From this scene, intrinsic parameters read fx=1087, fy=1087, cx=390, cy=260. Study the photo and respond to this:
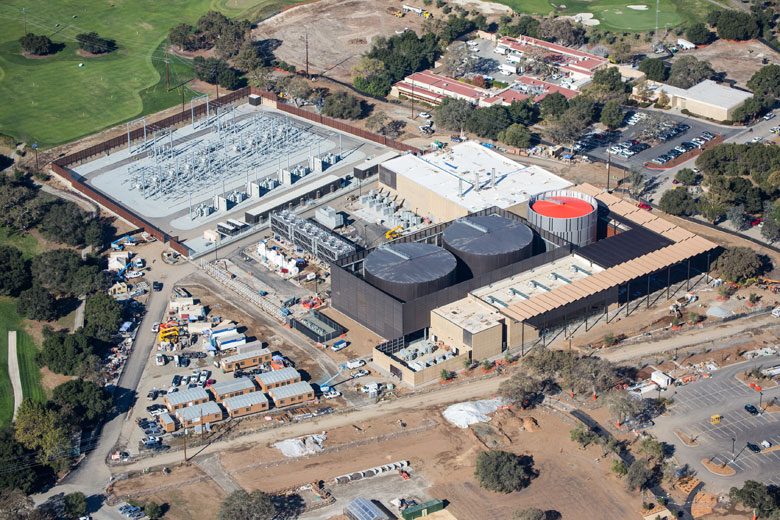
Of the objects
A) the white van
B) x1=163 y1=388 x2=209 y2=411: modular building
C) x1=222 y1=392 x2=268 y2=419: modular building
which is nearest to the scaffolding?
the white van

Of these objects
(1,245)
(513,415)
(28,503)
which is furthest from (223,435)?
(1,245)

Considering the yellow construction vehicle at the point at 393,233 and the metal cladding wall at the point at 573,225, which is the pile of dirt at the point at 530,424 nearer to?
the metal cladding wall at the point at 573,225

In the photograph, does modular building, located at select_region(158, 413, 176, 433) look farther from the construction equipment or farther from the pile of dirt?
the construction equipment

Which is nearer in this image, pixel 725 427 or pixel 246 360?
pixel 725 427

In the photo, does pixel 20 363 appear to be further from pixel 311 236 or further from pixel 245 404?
pixel 311 236

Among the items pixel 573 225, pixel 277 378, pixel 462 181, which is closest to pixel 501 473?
pixel 277 378

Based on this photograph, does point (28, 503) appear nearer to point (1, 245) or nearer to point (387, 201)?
point (1, 245)
